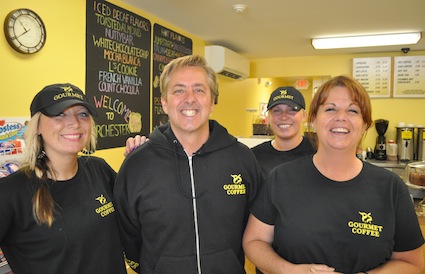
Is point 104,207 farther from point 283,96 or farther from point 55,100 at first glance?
point 283,96

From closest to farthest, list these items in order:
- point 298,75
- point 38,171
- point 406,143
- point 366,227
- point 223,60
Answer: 1. point 366,227
2. point 38,171
3. point 223,60
4. point 406,143
5. point 298,75

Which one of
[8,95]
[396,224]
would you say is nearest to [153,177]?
[396,224]

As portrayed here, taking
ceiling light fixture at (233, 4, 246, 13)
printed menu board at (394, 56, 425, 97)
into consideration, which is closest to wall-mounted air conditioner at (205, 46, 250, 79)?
ceiling light fixture at (233, 4, 246, 13)

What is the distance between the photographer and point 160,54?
3.78 m

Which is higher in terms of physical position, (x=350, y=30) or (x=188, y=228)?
(x=350, y=30)

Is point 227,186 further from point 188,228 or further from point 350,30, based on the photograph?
point 350,30

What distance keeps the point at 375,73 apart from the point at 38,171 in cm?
508

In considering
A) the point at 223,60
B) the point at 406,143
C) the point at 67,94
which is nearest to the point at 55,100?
the point at 67,94

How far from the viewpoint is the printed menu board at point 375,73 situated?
16.9 ft

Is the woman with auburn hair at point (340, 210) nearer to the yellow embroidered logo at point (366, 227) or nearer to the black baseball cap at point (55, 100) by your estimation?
the yellow embroidered logo at point (366, 227)

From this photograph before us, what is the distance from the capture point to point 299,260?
4.18ft

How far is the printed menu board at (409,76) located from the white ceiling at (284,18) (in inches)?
11.8

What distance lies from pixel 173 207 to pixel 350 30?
3497 millimetres

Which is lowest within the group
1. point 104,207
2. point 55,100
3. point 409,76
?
point 104,207
